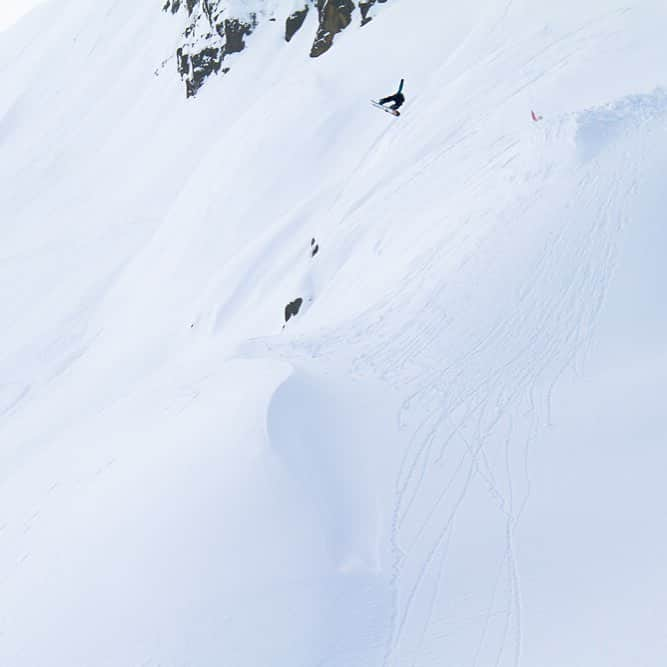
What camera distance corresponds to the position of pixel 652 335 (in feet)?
30.9

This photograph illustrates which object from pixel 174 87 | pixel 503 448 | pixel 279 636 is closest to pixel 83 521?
pixel 279 636

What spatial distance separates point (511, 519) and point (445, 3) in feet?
85.6

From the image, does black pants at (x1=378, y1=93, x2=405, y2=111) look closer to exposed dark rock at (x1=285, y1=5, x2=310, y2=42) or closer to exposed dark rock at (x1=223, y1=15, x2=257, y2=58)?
exposed dark rock at (x1=285, y1=5, x2=310, y2=42)

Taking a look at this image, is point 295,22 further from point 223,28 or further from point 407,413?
point 407,413

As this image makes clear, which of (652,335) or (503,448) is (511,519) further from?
(652,335)

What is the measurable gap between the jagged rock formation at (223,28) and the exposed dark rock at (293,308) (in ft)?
68.2

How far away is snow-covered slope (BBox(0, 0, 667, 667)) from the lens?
254 inches

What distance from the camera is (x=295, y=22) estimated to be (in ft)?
123

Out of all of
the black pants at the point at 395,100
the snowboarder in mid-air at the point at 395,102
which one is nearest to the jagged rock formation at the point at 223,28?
the snowboarder in mid-air at the point at 395,102

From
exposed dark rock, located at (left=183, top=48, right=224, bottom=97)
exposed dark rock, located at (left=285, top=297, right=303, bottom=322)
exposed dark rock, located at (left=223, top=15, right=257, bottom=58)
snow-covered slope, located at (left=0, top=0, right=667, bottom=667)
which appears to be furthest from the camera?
exposed dark rock, located at (left=183, top=48, right=224, bottom=97)

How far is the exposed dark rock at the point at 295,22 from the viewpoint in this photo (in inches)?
1467

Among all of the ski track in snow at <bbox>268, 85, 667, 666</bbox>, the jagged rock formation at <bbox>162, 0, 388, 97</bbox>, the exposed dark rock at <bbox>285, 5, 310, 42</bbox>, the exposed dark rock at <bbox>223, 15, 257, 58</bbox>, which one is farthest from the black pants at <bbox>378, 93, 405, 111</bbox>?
the exposed dark rock at <bbox>223, 15, 257, 58</bbox>

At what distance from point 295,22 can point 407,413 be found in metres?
33.1

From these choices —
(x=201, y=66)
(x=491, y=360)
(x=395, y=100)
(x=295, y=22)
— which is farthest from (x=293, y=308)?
(x=201, y=66)
